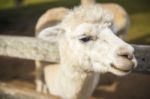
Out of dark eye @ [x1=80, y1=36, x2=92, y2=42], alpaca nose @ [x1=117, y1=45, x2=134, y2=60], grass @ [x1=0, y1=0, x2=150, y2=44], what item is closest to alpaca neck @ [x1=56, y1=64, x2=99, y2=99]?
dark eye @ [x1=80, y1=36, x2=92, y2=42]

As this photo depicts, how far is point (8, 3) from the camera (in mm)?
9781

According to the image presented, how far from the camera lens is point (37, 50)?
330 cm

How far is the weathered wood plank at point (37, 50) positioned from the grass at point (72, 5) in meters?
3.24

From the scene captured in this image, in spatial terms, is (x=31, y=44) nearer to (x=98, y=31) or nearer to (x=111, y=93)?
(x=98, y=31)

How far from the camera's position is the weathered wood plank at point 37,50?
3039 millimetres

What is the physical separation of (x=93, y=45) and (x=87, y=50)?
0.24ft

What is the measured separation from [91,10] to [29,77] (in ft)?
8.87

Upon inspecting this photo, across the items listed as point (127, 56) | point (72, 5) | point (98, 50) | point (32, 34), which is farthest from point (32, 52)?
point (72, 5)

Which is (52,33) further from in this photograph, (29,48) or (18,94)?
(18,94)

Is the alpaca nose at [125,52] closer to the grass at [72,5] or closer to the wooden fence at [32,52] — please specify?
the wooden fence at [32,52]

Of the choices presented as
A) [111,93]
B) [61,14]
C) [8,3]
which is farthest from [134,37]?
[8,3]

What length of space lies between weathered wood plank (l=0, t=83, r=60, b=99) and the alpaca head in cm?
36

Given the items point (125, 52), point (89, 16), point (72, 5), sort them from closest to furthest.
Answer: point (125, 52), point (89, 16), point (72, 5)

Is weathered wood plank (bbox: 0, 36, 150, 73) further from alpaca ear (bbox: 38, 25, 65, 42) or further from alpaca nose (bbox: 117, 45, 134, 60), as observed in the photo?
alpaca nose (bbox: 117, 45, 134, 60)
